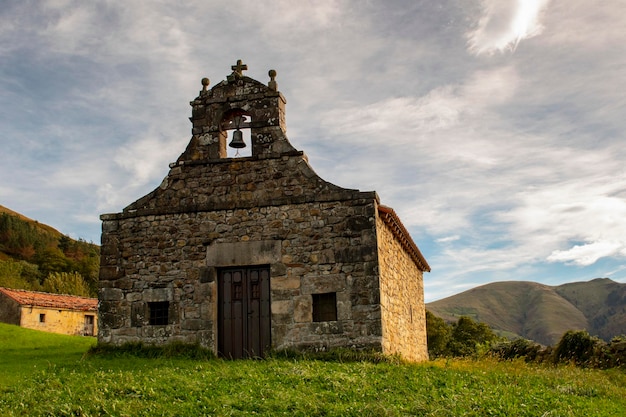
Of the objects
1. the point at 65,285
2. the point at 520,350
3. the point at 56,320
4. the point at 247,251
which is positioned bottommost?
the point at 520,350

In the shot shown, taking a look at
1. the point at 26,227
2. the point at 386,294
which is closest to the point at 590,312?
the point at 26,227

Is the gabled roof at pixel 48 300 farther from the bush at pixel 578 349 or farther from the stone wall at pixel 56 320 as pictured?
the bush at pixel 578 349

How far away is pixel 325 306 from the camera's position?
12859 millimetres

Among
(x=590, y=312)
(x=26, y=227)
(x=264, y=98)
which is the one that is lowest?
(x=590, y=312)

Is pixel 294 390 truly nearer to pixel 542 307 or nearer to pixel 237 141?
pixel 237 141

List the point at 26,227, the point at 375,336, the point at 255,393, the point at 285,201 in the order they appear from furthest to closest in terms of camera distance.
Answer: the point at 26,227, the point at 285,201, the point at 375,336, the point at 255,393

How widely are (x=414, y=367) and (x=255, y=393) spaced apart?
3.73 metres

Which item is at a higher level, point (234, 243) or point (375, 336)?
point (234, 243)

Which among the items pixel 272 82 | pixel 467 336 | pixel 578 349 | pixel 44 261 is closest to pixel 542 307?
pixel 467 336

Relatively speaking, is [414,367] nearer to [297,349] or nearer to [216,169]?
[297,349]

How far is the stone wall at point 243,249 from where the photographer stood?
1273 centimetres

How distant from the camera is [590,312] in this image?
11981cm

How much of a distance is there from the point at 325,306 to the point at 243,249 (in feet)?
7.25

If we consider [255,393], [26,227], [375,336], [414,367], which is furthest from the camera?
[26,227]
